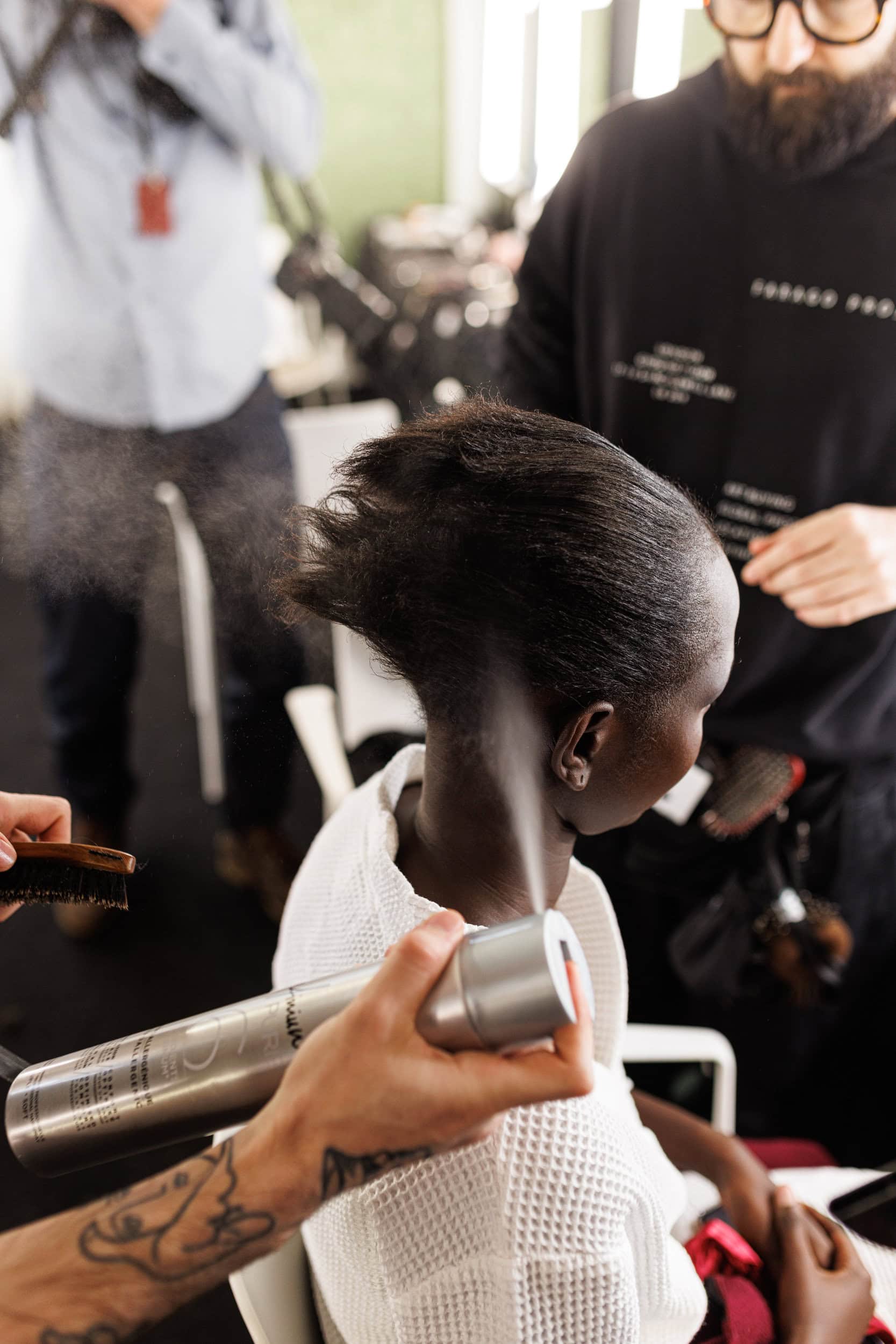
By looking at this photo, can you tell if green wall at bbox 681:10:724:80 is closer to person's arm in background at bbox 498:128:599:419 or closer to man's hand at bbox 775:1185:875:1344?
person's arm in background at bbox 498:128:599:419

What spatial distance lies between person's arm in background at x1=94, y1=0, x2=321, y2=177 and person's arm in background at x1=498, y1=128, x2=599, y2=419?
25 cm

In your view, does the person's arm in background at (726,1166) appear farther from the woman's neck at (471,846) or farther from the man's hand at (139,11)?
the man's hand at (139,11)

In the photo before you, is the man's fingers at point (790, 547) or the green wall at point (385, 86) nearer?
the man's fingers at point (790, 547)

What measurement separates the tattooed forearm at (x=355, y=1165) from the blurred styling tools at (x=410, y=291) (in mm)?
480

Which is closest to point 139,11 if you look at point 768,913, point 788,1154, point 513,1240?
point 513,1240

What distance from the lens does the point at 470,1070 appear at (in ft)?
1.26

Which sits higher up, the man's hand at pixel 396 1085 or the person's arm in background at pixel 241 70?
the person's arm in background at pixel 241 70

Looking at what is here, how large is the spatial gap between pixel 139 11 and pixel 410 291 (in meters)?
1.32

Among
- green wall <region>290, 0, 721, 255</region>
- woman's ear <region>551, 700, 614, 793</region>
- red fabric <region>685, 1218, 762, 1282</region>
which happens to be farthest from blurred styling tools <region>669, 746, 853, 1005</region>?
green wall <region>290, 0, 721, 255</region>

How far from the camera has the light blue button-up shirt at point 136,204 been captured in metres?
0.72

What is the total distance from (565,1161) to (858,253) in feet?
2.32

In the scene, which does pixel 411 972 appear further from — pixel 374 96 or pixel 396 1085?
pixel 374 96

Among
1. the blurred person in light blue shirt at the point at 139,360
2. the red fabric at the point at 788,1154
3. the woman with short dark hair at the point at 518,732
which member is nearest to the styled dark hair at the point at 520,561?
the woman with short dark hair at the point at 518,732

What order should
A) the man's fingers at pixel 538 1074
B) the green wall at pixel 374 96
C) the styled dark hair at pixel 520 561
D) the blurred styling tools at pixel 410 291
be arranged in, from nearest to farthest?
the man's fingers at pixel 538 1074 < the styled dark hair at pixel 520 561 < the green wall at pixel 374 96 < the blurred styling tools at pixel 410 291
